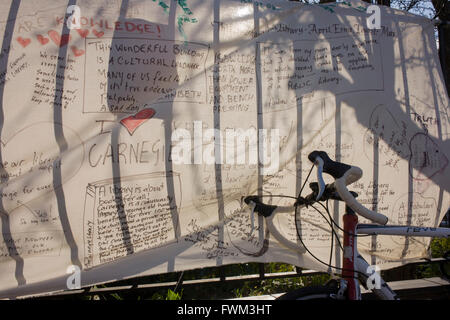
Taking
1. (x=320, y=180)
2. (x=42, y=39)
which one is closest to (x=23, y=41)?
(x=42, y=39)

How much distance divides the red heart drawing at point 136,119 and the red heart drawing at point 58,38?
0.61 metres

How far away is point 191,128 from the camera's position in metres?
2.54

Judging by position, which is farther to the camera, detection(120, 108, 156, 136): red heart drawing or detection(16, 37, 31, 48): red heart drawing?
detection(120, 108, 156, 136): red heart drawing

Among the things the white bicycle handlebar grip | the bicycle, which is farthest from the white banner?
the white bicycle handlebar grip

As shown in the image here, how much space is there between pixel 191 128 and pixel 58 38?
1020mm

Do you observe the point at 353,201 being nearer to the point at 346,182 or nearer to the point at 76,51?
the point at 346,182

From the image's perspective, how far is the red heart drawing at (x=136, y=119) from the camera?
2.40m

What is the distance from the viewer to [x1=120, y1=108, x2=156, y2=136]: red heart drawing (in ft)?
7.88

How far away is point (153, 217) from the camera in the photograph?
2.49m

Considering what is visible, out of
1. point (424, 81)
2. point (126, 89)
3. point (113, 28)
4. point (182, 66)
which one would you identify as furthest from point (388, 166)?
point (113, 28)

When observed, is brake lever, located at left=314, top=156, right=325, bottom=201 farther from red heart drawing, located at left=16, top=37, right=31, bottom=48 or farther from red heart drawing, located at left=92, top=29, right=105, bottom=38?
red heart drawing, located at left=16, top=37, right=31, bottom=48
